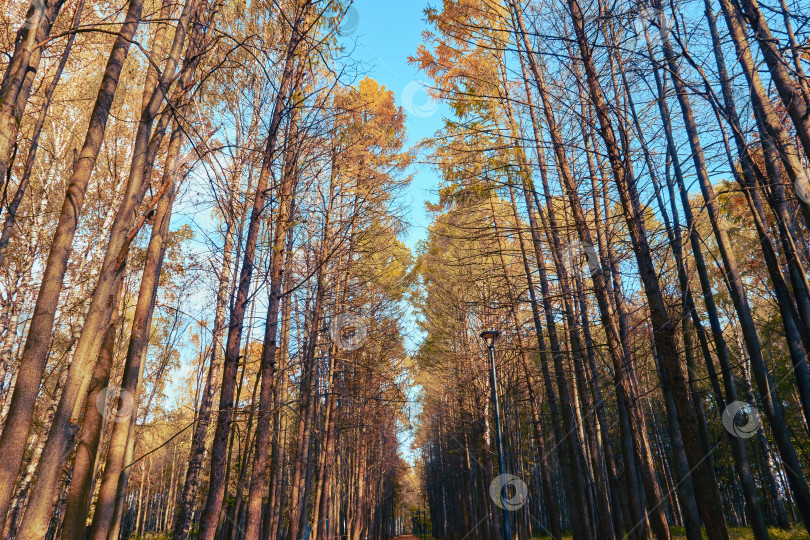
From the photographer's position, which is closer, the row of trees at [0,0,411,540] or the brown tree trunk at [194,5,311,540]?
the row of trees at [0,0,411,540]

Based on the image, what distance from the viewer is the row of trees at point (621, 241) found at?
14.0 ft

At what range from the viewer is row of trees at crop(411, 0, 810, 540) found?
4273 mm

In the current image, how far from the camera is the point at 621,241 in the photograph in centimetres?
479

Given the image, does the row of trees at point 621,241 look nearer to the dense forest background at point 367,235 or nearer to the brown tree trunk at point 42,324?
the dense forest background at point 367,235

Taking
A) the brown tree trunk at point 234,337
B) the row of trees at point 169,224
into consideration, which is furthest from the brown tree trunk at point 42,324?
the brown tree trunk at point 234,337

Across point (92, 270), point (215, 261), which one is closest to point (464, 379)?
point (215, 261)

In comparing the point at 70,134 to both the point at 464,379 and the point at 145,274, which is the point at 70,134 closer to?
the point at 145,274

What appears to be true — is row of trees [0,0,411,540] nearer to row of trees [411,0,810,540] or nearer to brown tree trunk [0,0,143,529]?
brown tree trunk [0,0,143,529]

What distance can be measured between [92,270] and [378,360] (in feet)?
25.2

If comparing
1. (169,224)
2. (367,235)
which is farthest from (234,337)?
(367,235)

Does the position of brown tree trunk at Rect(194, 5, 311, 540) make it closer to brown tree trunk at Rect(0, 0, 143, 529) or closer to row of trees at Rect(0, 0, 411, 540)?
row of trees at Rect(0, 0, 411, 540)

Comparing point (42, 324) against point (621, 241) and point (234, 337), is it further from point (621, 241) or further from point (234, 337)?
point (621, 241)

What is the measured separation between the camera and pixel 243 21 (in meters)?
6.61

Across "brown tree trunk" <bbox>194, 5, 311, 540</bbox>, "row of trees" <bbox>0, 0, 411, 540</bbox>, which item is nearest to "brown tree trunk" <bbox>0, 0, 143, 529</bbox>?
"row of trees" <bbox>0, 0, 411, 540</bbox>
